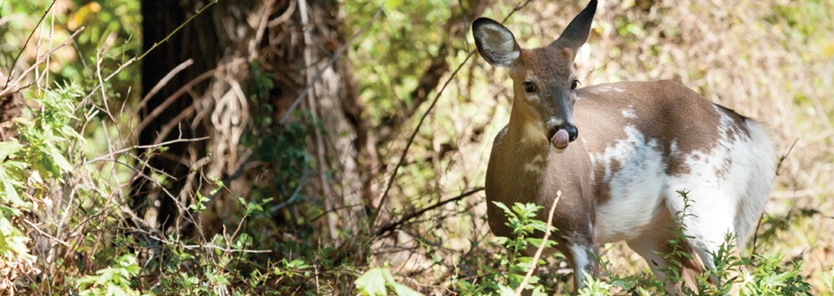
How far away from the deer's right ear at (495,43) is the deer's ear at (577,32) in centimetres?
24

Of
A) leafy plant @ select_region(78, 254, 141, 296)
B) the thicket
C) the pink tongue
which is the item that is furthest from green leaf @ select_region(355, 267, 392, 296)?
the pink tongue

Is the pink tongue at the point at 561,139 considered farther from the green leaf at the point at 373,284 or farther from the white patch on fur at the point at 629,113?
the green leaf at the point at 373,284

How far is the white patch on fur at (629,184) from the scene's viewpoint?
570 cm

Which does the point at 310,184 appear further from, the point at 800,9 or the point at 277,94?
the point at 800,9

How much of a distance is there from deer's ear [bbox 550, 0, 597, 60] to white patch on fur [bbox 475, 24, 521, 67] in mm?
238

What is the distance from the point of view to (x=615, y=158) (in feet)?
18.8

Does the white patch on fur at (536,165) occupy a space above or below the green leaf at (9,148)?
below

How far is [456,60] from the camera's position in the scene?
896 cm

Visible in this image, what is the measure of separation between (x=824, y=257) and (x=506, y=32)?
12.8 feet

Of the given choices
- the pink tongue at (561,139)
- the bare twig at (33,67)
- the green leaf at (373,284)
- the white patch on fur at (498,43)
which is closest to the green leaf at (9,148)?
the bare twig at (33,67)

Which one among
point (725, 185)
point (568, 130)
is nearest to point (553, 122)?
point (568, 130)

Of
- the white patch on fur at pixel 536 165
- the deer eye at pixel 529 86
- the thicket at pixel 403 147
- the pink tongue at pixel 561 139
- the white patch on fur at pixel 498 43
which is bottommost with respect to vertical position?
the thicket at pixel 403 147

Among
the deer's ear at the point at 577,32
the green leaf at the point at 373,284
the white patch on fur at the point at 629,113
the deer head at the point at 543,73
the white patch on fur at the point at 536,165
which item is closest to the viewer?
the green leaf at the point at 373,284

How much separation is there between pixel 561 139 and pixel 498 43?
84cm
